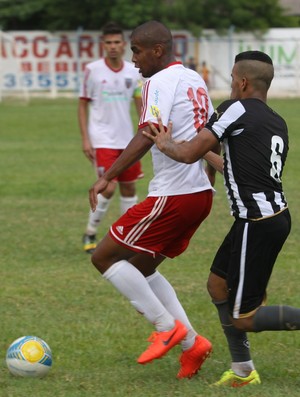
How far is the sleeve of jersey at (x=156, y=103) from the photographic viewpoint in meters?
5.49

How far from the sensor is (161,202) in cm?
561

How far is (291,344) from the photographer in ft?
21.1

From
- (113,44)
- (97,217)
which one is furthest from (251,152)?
(97,217)

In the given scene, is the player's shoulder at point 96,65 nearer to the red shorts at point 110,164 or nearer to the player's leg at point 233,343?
the red shorts at point 110,164

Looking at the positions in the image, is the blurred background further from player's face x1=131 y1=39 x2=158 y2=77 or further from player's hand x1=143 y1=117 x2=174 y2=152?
player's hand x1=143 y1=117 x2=174 y2=152

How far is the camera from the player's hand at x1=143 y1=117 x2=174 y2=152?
5293 mm

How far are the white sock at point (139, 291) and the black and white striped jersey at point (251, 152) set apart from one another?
77 centimetres

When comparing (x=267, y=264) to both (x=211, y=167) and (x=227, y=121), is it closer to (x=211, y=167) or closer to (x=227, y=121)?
(x=227, y=121)

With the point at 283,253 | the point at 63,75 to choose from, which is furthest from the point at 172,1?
the point at 283,253

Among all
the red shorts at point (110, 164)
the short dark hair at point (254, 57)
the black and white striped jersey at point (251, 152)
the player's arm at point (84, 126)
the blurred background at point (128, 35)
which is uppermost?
the short dark hair at point (254, 57)

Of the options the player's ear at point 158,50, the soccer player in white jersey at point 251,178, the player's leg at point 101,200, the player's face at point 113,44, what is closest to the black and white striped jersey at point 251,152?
the soccer player in white jersey at point 251,178

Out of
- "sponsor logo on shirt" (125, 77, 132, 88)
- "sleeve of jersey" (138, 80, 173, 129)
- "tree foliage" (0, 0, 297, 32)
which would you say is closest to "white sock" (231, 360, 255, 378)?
"sleeve of jersey" (138, 80, 173, 129)

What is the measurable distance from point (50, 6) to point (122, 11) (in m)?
4.31

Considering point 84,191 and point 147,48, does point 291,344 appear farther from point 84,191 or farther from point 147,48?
point 84,191
